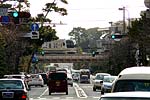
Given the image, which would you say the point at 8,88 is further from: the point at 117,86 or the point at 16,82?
the point at 117,86

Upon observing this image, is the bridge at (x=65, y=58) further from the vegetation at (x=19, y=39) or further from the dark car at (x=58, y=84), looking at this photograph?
the dark car at (x=58, y=84)

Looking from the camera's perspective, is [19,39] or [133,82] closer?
[133,82]

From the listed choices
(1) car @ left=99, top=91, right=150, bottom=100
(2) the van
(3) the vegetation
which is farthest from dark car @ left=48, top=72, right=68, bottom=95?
(1) car @ left=99, top=91, right=150, bottom=100

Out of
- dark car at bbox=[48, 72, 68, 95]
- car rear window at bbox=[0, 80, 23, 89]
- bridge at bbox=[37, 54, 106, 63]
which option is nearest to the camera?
car rear window at bbox=[0, 80, 23, 89]

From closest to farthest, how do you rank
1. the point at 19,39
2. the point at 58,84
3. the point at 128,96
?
the point at 128,96, the point at 58,84, the point at 19,39

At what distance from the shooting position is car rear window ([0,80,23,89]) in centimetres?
2295

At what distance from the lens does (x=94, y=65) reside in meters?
157

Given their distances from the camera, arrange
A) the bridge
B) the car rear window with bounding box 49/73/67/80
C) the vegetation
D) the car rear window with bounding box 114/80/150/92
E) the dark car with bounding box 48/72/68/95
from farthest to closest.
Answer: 1. the bridge
2. the vegetation
3. the car rear window with bounding box 49/73/67/80
4. the dark car with bounding box 48/72/68/95
5. the car rear window with bounding box 114/80/150/92

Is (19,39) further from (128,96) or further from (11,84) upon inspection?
(128,96)

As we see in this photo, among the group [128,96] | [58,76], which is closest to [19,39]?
[58,76]

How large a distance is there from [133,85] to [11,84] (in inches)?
447

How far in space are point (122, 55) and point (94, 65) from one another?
7229 centimetres

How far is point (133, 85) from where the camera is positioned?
12625 millimetres

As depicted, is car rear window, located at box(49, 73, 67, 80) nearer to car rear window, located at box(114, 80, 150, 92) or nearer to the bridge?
car rear window, located at box(114, 80, 150, 92)
